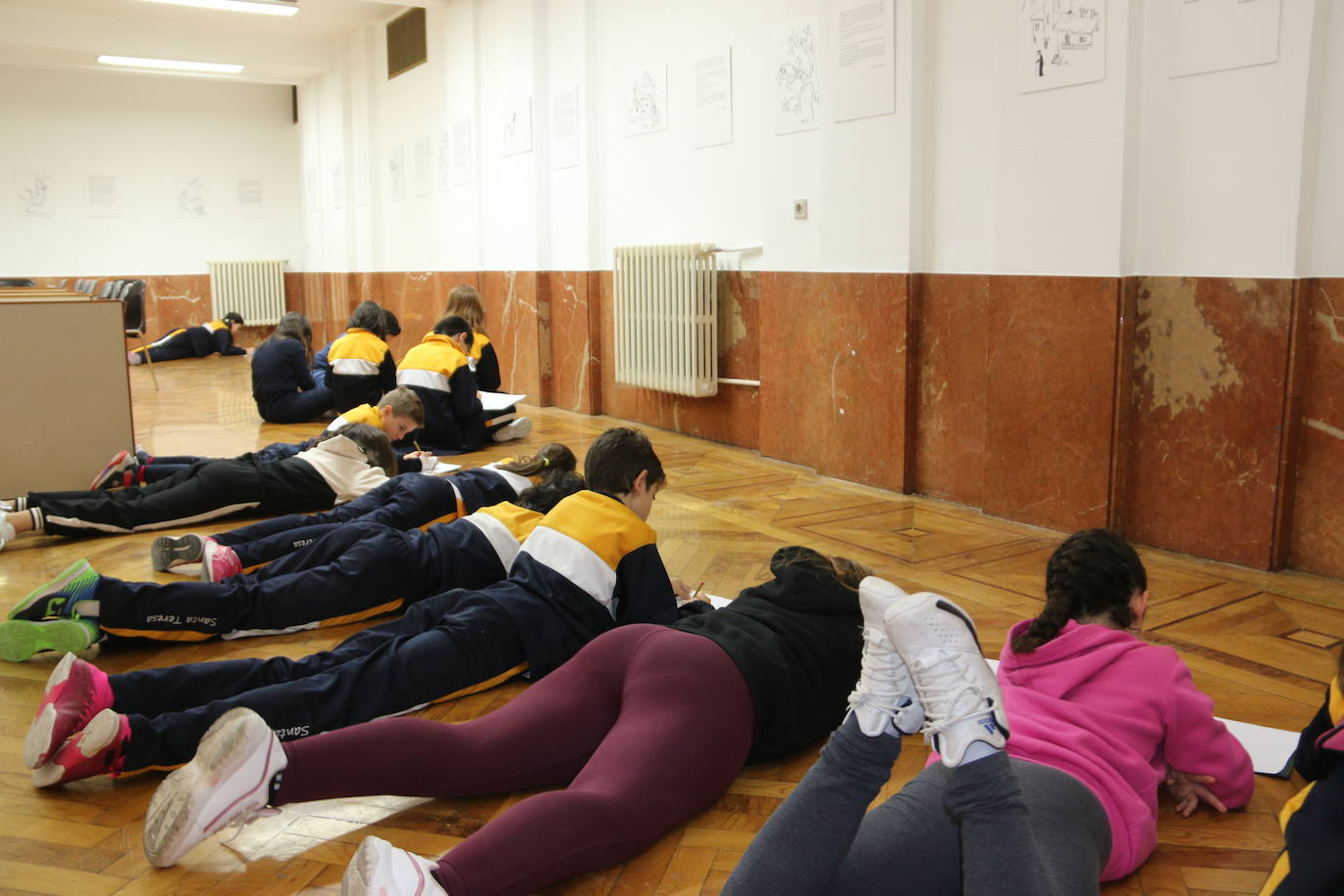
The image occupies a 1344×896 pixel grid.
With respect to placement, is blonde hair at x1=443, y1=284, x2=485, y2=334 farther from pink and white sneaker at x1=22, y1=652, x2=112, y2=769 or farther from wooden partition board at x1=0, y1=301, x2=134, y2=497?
pink and white sneaker at x1=22, y1=652, x2=112, y2=769

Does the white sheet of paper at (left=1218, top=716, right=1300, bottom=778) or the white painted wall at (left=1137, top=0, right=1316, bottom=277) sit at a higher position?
the white painted wall at (left=1137, top=0, right=1316, bottom=277)

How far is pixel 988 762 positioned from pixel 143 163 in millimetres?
12618

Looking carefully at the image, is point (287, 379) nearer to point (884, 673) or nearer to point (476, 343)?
point (476, 343)

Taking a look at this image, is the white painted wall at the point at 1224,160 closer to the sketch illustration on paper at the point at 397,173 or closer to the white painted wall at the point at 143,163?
the sketch illustration on paper at the point at 397,173

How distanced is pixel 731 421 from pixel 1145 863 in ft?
13.0

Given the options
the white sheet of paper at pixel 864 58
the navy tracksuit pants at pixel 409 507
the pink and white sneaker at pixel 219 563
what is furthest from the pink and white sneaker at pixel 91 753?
the white sheet of paper at pixel 864 58

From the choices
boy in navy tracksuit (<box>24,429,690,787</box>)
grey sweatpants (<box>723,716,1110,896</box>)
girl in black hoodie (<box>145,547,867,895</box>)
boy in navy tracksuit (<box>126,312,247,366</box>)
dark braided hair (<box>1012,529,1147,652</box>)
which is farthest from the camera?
boy in navy tracksuit (<box>126,312,247,366</box>)

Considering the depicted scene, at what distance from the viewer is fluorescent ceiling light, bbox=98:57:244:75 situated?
32.5ft

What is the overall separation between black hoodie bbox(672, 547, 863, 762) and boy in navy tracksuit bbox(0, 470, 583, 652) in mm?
929

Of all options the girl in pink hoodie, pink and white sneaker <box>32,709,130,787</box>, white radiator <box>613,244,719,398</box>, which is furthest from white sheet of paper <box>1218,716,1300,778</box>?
white radiator <box>613,244,719,398</box>

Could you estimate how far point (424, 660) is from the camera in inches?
83.9

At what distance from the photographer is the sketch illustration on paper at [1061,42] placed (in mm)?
3357

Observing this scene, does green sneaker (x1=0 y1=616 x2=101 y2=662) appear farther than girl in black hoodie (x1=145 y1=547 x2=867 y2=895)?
Yes

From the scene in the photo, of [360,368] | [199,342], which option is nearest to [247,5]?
[199,342]
